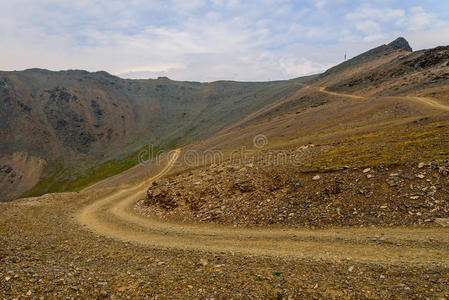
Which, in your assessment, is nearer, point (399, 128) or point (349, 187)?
point (349, 187)

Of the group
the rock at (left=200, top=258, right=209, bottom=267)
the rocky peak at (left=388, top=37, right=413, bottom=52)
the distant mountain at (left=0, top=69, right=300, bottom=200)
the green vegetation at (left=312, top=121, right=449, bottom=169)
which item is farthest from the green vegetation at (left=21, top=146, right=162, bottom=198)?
the rocky peak at (left=388, top=37, right=413, bottom=52)

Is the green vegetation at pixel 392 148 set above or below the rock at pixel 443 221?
above

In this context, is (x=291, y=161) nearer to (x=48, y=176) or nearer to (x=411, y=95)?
(x=411, y=95)

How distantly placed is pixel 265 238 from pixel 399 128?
23.9 m

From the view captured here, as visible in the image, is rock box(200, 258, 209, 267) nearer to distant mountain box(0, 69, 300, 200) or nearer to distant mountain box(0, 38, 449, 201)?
distant mountain box(0, 38, 449, 201)

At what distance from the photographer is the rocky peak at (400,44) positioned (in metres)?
108

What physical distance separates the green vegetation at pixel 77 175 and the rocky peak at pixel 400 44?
112130mm

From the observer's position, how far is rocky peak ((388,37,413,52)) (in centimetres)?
10819

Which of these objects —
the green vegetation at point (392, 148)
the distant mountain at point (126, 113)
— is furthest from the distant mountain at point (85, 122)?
the green vegetation at point (392, 148)

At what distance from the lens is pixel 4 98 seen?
142 meters

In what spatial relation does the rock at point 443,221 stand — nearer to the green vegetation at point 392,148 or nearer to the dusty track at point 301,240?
the dusty track at point 301,240

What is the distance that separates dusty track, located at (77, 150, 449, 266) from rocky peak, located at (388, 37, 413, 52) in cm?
12324

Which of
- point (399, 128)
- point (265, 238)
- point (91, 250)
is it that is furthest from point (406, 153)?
point (91, 250)

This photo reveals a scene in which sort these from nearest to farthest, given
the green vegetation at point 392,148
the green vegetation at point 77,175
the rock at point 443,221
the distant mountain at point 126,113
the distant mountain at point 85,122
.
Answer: the rock at point 443,221 → the green vegetation at point 392,148 → the distant mountain at point 126,113 → the green vegetation at point 77,175 → the distant mountain at point 85,122
